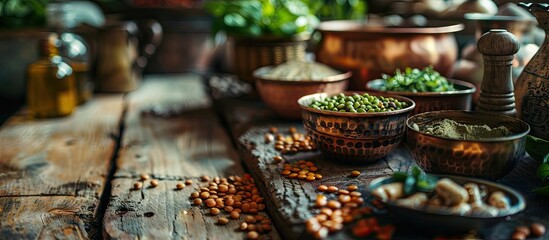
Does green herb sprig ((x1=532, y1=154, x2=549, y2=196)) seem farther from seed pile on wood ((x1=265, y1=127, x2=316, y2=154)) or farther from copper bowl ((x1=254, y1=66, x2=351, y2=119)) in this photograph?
copper bowl ((x1=254, y1=66, x2=351, y2=119))

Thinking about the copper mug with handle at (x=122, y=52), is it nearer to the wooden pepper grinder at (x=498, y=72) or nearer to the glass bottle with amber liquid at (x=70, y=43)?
the glass bottle with amber liquid at (x=70, y=43)

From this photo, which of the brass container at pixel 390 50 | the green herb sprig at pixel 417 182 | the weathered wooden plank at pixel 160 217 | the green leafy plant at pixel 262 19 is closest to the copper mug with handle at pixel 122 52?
the green leafy plant at pixel 262 19

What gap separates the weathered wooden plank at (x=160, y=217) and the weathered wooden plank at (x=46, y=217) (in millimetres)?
55

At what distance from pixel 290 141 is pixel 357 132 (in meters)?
0.30

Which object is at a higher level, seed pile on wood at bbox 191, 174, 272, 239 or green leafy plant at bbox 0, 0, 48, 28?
green leafy plant at bbox 0, 0, 48, 28

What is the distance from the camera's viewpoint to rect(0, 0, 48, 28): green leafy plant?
7.16 feet

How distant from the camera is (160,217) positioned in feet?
3.80

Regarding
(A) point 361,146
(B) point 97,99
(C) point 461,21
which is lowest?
(B) point 97,99

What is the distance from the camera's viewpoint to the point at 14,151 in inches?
63.6

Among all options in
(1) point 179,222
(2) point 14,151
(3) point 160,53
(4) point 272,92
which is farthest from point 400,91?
(3) point 160,53

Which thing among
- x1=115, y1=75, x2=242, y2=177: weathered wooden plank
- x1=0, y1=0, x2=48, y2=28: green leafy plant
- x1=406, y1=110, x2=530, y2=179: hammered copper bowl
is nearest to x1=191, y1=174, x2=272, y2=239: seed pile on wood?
x1=115, y1=75, x2=242, y2=177: weathered wooden plank

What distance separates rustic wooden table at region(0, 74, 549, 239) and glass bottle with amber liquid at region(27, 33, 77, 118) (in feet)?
0.15

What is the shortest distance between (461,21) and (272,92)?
80 cm

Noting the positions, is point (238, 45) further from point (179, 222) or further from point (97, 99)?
point (179, 222)
